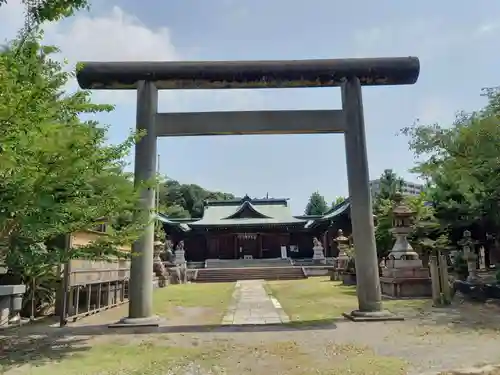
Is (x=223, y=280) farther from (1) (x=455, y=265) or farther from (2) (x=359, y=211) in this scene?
(2) (x=359, y=211)

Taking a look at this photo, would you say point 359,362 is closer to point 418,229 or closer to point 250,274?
point 418,229

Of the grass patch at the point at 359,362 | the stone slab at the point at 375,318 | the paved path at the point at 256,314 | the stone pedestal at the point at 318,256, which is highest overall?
the stone pedestal at the point at 318,256

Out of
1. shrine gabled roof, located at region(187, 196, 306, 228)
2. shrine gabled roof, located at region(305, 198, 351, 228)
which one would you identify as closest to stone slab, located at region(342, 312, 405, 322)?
shrine gabled roof, located at region(305, 198, 351, 228)

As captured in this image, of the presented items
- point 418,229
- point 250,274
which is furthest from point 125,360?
point 250,274

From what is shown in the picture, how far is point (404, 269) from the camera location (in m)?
13.9

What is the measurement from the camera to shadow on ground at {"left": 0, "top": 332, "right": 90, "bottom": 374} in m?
5.56

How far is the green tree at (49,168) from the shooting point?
4680mm

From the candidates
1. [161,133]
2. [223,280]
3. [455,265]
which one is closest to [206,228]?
[223,280]

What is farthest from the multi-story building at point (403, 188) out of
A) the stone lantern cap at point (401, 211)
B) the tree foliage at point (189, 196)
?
the tree foliage at point (189, 196)

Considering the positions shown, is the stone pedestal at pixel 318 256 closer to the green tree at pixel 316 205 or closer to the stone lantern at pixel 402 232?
the stone lantern at pixel 402 232

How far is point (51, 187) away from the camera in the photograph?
17.1ft

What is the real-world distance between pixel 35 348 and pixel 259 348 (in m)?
3.50

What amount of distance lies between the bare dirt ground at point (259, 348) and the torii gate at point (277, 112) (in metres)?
1.59

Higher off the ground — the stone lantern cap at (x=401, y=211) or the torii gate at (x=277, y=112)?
the torii gate at (x=277, y=112)
